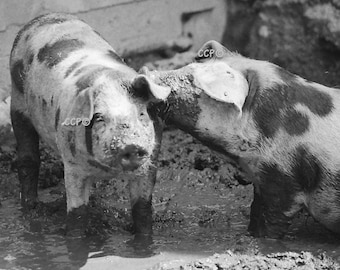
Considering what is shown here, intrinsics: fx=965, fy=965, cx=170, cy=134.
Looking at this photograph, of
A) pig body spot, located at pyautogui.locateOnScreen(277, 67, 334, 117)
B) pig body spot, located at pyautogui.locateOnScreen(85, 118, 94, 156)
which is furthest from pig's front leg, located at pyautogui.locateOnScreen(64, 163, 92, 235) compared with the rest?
pig body spot, located at pyautogui.locateOnScreen(277, 67, 334, 117)

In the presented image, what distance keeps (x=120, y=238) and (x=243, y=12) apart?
3.14m

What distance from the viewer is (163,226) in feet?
16.5

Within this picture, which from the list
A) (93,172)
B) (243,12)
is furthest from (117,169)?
(243,12)

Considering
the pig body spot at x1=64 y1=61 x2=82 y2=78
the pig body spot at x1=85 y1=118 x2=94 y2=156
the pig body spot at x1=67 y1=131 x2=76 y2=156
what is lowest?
the pig body spot at x1=67 y1=131 x2=76 y2=156

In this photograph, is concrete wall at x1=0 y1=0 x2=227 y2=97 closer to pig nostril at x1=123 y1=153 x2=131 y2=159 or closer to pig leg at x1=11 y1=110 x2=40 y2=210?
pig leg at x1=11 y1=110 x2=40 y2=210

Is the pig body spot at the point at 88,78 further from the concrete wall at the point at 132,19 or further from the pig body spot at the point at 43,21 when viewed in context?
the concrete wall at the point at 132,19

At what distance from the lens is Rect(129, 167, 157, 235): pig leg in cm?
466

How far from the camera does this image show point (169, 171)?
5.89 m

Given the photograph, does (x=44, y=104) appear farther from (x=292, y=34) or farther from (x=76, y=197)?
(x=292, y=34)

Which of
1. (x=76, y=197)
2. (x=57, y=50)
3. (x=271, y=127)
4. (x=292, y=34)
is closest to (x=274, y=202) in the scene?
(x=271, y=127)

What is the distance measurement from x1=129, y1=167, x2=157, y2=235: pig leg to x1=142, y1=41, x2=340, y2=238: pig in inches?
12.1

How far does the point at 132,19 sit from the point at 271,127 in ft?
8.22

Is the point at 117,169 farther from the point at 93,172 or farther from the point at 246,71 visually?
the point at 246,71

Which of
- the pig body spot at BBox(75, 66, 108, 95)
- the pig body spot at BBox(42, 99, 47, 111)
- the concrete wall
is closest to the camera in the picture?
the pig body spot at BBox(75, 66, 108, 95)
